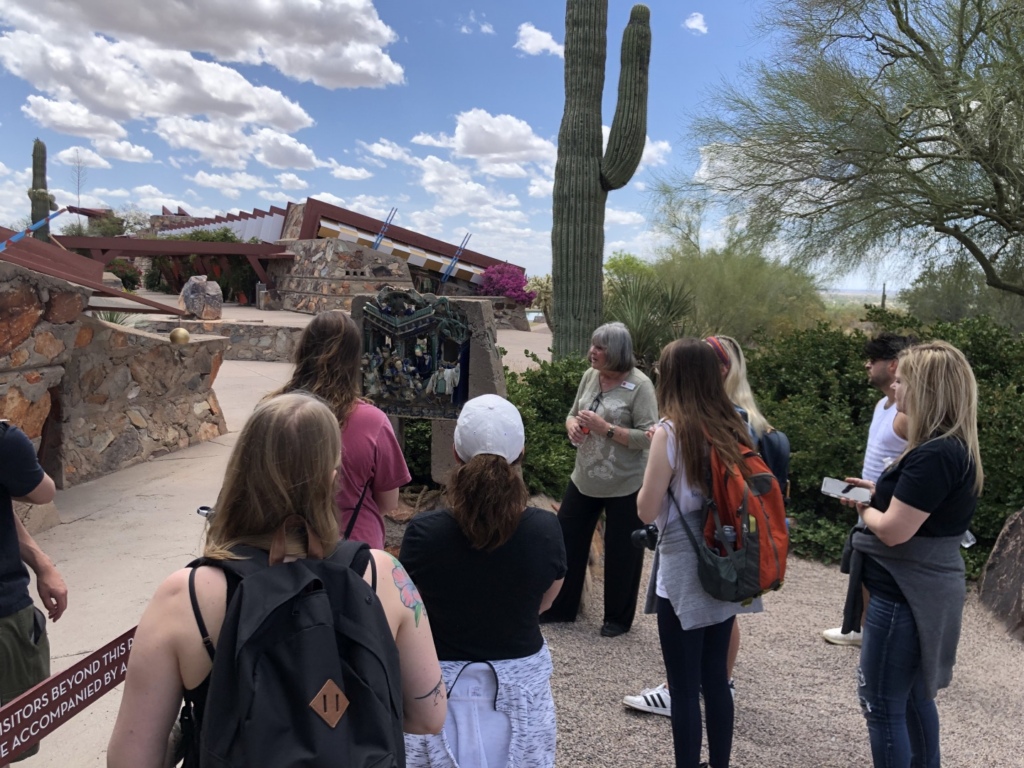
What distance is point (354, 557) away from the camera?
4.62ft

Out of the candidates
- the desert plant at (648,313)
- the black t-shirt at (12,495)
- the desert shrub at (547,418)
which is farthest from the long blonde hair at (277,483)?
the desert plant at (648,313)

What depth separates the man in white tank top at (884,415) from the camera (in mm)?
3682

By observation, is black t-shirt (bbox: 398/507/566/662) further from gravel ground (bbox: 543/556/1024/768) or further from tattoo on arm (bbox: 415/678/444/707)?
gravel ground (bbox: 543/556/1024/768)

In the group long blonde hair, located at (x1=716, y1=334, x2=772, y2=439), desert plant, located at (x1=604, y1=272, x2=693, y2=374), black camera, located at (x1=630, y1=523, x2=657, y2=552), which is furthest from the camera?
desert plant, located at (x1=604, y1=272, x2=693, y2=374)

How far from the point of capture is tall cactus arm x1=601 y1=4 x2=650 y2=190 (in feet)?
28.7

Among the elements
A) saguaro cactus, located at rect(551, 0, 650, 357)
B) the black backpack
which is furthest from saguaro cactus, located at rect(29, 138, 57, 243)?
the black backpack

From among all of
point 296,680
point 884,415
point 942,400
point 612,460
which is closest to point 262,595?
point 296,680

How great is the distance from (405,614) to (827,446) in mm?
5323

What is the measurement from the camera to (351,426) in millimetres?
2605

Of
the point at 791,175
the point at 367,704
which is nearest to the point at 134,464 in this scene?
the point at 367,704

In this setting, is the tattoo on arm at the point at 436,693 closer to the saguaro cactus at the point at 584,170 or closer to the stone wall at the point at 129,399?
the stone wall at the point at 129,399

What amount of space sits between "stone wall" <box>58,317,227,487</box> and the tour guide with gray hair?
3989 mm

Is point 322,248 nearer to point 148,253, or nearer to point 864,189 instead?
point 148,253

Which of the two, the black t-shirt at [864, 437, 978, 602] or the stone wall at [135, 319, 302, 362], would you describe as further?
the stone wall at [135, 319, 302, 362]
